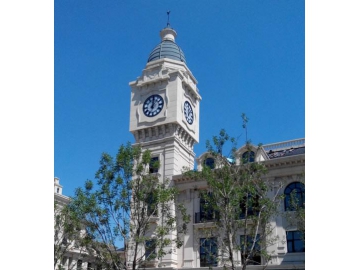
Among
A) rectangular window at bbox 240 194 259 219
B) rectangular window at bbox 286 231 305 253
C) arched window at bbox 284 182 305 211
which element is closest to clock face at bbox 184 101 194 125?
rectangular window at bbox 240 194 259 219

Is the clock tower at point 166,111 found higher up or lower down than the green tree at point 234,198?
higher up

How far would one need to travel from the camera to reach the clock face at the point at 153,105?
23.4 metres

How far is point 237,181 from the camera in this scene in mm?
15250

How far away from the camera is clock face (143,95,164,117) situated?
76.7ft

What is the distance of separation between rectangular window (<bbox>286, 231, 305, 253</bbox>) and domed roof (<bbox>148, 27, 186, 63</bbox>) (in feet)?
40.5

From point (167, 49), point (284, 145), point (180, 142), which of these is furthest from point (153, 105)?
point (284, 145)

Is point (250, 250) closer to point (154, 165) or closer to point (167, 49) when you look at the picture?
point (154, 165)

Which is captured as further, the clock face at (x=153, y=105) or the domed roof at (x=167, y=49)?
the domed roof at (x=167, y=49)

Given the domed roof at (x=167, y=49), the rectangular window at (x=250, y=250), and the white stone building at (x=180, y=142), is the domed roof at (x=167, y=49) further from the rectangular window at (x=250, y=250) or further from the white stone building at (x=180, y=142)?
the rectangular window at (x=250, y=250)

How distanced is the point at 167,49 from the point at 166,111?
4819 millimetres

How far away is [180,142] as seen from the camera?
2300cm

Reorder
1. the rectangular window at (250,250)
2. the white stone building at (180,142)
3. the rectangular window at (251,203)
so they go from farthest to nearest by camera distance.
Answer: the white stone building at (180,142) < the rectangular window at (251,203) < the rectangular window at (250,250)

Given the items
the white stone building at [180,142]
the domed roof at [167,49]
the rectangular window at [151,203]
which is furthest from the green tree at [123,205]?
the domed roof at [167,49]
